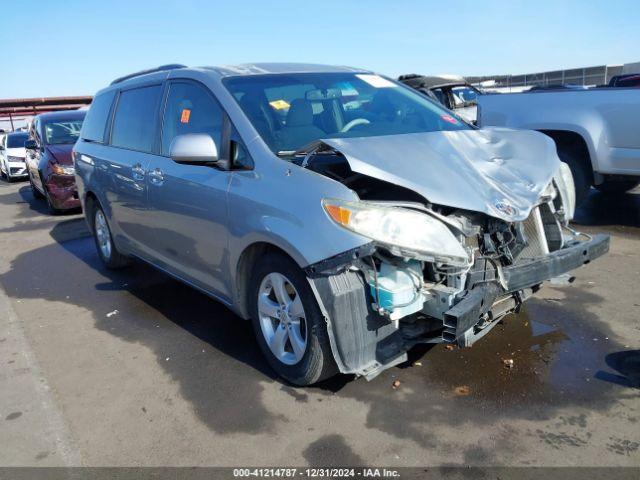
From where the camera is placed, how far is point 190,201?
3.91 metres

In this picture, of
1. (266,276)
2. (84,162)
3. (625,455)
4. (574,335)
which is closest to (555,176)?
(574,335)

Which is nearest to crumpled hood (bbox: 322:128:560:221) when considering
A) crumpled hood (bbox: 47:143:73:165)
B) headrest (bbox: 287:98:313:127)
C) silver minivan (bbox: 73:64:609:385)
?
silver minivan (bbox: 73:64:609:385)

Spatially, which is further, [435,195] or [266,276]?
[266,276]

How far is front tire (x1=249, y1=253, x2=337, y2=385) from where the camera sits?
3084 millimetres

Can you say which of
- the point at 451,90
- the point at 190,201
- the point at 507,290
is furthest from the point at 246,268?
the point at 451,90

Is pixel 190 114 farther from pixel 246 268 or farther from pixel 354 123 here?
pixel 246 268

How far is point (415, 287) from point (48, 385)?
105 inches

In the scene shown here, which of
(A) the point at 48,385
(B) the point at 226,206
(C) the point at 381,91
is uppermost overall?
(C) the point at 381,91

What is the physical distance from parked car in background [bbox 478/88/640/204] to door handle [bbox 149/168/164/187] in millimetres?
4321

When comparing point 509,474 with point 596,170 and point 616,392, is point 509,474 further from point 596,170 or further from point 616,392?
point 596,170

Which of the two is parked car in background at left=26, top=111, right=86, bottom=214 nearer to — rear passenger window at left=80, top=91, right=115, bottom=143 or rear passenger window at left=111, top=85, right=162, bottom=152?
rear passenger window at left=80, top=91, right=115, bottom=143

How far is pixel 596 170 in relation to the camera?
6652mm

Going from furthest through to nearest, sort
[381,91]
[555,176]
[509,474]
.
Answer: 1. [381,91]
2. [555,176]
3. [509,474]

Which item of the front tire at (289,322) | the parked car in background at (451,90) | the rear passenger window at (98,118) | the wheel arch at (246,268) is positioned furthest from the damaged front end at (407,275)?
the parked car in background at (451,90)
